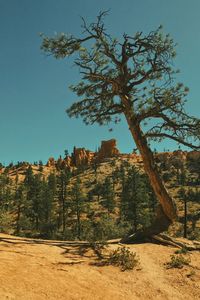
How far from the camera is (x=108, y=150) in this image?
193m

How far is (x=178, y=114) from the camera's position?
13391mm

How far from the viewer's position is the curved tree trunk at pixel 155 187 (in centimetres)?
1305

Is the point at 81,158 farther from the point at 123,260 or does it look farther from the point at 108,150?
the point at 123,260

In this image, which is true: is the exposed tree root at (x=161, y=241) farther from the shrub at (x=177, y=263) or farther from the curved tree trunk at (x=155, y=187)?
the shrub at (x=177, y=263)

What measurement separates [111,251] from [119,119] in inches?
280

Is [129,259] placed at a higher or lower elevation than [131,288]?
higher

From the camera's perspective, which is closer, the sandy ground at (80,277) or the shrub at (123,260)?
the sandy ground at (80,277)

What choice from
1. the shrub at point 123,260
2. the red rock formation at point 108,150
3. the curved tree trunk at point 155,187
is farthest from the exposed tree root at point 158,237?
the red rock formation at point 108,150

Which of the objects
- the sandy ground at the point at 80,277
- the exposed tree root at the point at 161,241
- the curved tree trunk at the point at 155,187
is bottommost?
the sandy ground at the point at 80,277

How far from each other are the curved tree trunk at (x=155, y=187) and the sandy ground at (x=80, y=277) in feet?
8.63

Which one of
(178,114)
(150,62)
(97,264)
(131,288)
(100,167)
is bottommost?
(131,288)

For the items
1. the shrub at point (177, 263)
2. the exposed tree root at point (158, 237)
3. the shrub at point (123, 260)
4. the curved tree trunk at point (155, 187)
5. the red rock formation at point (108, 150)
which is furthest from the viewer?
the red rock formation at point (108, 150)

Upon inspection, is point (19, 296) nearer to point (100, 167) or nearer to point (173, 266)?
point (173, 266)

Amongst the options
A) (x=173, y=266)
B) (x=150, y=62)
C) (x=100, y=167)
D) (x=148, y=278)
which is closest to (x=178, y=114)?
(x=150, y=62)
